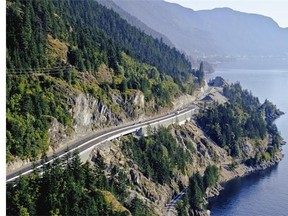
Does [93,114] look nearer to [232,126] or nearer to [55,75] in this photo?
[55,75]

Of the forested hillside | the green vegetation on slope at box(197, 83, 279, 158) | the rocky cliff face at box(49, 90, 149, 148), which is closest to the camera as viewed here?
the forested hillside

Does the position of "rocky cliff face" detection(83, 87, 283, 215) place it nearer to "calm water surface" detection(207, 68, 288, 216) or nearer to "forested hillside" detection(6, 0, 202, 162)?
"calm water surface" detection(207, 68, 288, 216)

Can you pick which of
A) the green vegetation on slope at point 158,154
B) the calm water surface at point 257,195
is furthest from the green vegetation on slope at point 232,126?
the green vegetation on slope at point 158,154

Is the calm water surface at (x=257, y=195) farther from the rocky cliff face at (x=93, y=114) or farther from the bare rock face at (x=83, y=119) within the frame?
the bare rock face at (x=83, y=119)

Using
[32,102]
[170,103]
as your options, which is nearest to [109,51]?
[170,103]

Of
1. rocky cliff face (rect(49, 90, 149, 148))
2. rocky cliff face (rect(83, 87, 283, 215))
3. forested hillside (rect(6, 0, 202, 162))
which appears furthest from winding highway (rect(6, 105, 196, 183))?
forested hillside (rect(6, 0, 202, 162))
